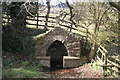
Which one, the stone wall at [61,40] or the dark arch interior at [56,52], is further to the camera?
the dark arch interior at [56,52]

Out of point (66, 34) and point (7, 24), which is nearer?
point (66, 34)

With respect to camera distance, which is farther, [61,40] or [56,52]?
[56,52]

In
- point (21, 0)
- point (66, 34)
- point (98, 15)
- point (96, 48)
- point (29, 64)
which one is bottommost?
point (29, 64)

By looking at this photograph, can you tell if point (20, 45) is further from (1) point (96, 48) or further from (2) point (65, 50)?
(1) point (96, 48)

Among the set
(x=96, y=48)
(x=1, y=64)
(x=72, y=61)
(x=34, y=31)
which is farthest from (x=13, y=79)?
(x=34, y=31)

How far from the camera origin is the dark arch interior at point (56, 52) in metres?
12.0

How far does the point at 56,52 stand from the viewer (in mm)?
12320

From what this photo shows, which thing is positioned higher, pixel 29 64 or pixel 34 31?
pixel 34 31

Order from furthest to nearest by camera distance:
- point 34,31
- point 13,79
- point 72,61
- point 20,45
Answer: point 34,31 → point 20,45 → point 72,61 → point 13,79

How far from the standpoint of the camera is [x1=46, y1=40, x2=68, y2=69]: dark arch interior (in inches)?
474

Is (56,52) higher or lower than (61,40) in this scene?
lower

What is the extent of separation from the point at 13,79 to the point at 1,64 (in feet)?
10.3

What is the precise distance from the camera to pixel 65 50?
1238cm

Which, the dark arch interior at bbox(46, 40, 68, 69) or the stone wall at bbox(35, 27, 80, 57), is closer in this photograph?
the stone wall at bbox(35, 27, 80, 57)
